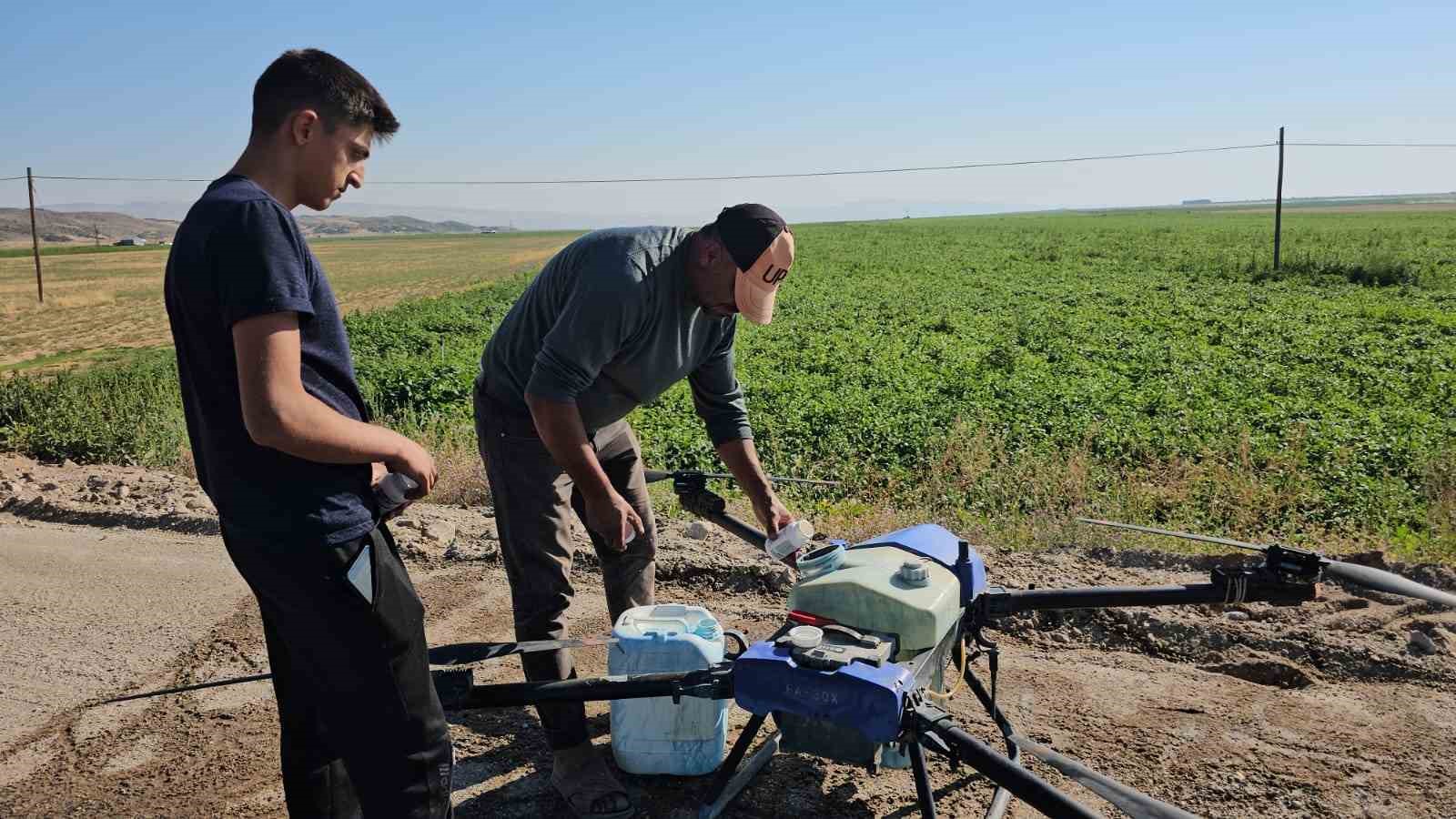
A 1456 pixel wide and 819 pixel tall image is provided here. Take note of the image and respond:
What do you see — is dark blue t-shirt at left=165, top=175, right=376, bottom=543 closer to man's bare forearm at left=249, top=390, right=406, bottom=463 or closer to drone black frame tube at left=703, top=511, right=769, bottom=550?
man's bare forearm at left=249, top=390, right=406, bottom=463

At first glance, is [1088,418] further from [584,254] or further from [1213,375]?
[584,254]

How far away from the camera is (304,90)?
2.02 metres

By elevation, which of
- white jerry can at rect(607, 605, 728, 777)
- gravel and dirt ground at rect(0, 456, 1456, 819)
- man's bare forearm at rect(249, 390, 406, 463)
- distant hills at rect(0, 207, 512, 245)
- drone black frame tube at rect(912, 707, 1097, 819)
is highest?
distant hills at rect(0, 207, 512, 245)

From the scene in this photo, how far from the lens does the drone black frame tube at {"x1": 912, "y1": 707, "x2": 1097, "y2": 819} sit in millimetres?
1946

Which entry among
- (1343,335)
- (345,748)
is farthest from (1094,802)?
(1343,335)

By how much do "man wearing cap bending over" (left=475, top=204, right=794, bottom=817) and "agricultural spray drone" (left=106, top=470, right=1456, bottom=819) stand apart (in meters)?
0.45

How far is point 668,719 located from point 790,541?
72 cm

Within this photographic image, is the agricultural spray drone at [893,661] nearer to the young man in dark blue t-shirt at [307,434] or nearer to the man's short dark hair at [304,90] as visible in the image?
the young man in dark blue t-shirt at [307,434]

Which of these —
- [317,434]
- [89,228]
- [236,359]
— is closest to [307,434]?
[317,434]

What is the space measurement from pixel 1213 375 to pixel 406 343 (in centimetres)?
1326

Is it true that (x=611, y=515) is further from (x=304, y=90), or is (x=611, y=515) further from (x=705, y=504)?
(x=304, y=90)

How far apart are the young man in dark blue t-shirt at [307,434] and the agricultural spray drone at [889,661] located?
0.39m

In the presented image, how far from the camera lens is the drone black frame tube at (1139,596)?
2639mm

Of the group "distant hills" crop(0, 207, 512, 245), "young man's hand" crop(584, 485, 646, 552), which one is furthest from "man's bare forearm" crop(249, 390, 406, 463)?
"distant hills" crop(0, 207, 512, 245)
